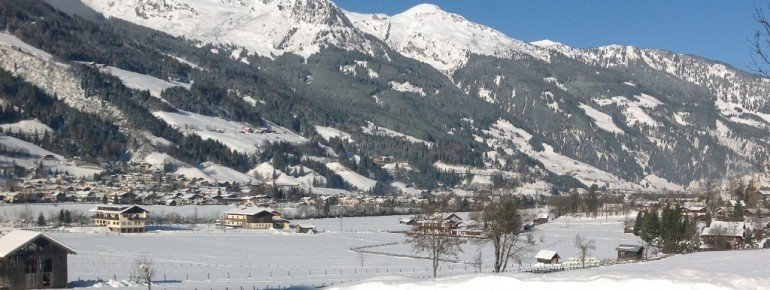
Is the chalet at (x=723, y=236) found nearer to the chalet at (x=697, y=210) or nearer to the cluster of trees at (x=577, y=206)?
the chalet at (x=697, y=210)

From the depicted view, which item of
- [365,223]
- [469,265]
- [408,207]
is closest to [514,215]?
[469,265]

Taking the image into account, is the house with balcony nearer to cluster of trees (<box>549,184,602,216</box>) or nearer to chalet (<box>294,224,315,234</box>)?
chalet (<box>294,224,315,234</box>)

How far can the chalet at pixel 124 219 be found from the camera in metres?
112

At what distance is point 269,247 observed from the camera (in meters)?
91.6

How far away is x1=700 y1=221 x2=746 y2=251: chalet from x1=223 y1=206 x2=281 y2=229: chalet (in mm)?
61671

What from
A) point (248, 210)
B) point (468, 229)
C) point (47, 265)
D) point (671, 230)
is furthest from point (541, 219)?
point (47, 265)

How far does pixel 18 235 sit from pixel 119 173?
15566 centimetres

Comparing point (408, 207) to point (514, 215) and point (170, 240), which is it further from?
point (514, 215)

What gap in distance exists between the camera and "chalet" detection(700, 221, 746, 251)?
3401 inches

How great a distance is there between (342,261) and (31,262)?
3073cm

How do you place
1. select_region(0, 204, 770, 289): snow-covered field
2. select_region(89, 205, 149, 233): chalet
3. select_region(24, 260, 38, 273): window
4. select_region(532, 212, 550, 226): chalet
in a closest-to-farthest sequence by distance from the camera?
select_region(0, 204, 770, 289): snow-covered field < select_region(24, 260, 38, 273): window < select_region(89, 205, 149, 233): chalet < select_region(532, 212, 550, 226): chalet

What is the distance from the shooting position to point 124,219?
112625mm

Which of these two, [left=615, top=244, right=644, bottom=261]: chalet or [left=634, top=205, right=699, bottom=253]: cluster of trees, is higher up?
[left=634, top=205, right=699, bottom=253]: cluster of trees

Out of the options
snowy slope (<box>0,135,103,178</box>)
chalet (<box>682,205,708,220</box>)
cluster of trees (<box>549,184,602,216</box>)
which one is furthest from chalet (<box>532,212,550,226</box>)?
snowy slope (<box>0,135,103,178</box>)
